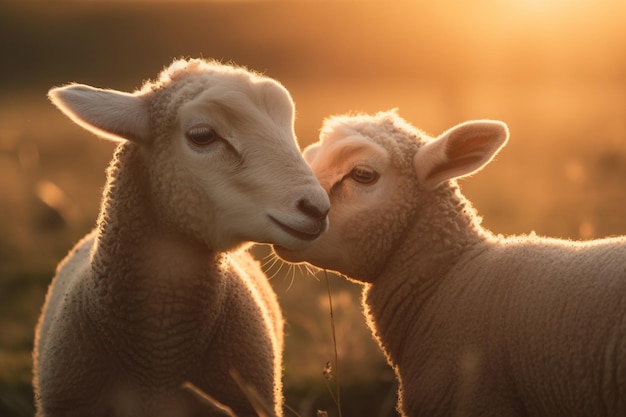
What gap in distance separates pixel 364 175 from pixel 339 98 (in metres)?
23.3

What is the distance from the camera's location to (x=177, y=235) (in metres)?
4.59

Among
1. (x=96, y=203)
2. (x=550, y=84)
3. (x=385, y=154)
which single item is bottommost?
(x=385, y=154)

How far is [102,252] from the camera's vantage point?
4688 millimetres

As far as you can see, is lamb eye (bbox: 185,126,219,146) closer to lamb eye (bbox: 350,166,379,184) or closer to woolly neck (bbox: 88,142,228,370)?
woolly neck (bbox: 88,142,228,370)

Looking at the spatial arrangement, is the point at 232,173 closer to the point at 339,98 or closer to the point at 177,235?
the point at 177,235

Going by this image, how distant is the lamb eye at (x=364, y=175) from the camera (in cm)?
492

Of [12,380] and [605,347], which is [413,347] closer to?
[605,347]

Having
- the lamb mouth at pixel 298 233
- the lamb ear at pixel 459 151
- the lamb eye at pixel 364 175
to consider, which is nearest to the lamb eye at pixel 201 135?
the lamb mouth at pixel 298 233

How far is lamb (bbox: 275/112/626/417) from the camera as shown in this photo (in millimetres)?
4246

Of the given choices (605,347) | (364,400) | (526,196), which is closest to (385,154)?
(605,347)

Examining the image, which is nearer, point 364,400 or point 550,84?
point 364,400

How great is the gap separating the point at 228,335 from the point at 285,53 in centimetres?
3044

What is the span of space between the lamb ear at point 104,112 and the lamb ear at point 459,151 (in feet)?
4.17

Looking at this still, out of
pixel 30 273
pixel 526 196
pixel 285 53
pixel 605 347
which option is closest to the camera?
pixel 605 347
